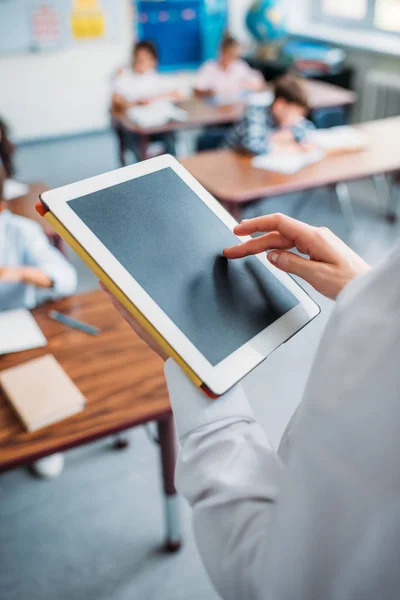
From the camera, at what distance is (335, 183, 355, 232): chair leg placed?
143 inches

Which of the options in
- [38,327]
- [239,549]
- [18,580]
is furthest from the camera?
[18,580]

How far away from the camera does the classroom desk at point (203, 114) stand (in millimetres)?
3588

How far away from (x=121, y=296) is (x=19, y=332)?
0.92m

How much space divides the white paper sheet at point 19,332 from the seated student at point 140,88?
2.40m

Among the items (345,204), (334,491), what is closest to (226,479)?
(334,491)

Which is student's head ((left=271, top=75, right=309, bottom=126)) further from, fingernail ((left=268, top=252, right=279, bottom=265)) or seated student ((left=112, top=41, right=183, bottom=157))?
fingernail ((left=268, top=252, right=279, bottom=265))

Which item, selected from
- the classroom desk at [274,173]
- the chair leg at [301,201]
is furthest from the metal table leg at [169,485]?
the chair leg at [301,201]

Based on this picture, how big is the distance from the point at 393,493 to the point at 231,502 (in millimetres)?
191

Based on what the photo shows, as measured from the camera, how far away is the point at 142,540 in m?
1.73

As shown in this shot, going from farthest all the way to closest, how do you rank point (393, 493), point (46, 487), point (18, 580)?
point (46, 487) < point (18, 580) < point (393, 493)

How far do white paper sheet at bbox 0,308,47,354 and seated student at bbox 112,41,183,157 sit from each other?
7.88ft

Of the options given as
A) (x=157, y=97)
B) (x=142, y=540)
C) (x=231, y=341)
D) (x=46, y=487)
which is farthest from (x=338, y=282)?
(x=157, y=97)

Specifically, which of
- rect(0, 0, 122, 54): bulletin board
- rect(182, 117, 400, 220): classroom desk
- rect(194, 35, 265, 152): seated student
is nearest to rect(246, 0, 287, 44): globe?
rect(194, 35, 265, 152): seated student

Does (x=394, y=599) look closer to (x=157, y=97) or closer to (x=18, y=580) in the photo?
(x=18, y=580)
